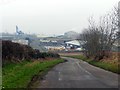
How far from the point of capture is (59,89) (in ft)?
55.5

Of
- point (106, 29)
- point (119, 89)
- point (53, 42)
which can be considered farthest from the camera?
point (53, 42)

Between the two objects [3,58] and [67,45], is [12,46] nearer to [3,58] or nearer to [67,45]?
[3,58]

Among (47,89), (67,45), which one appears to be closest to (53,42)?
(67,45)

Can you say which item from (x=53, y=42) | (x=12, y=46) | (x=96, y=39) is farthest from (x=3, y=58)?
(x=53, y=42)

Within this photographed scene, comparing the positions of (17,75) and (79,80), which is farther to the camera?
(17,75)

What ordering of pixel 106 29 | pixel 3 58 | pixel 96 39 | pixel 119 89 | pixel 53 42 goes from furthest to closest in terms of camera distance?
pixel 53 42 < pixel 96 39 < pixel 106 29 < pixel 3 58 < pixel 119 89

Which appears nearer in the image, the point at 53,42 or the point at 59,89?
the point at 59,89

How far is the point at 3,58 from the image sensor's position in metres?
39.8

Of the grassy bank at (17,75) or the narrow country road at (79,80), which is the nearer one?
the grassy bank at (17,75)

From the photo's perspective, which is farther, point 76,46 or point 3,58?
point 76,46

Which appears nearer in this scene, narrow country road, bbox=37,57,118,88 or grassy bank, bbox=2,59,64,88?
grassy bank, bbox=2,59,64,88

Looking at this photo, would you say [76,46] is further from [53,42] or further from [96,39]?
[96,39]

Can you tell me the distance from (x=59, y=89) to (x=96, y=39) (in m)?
60.3

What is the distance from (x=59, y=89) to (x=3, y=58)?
77.9 ft
